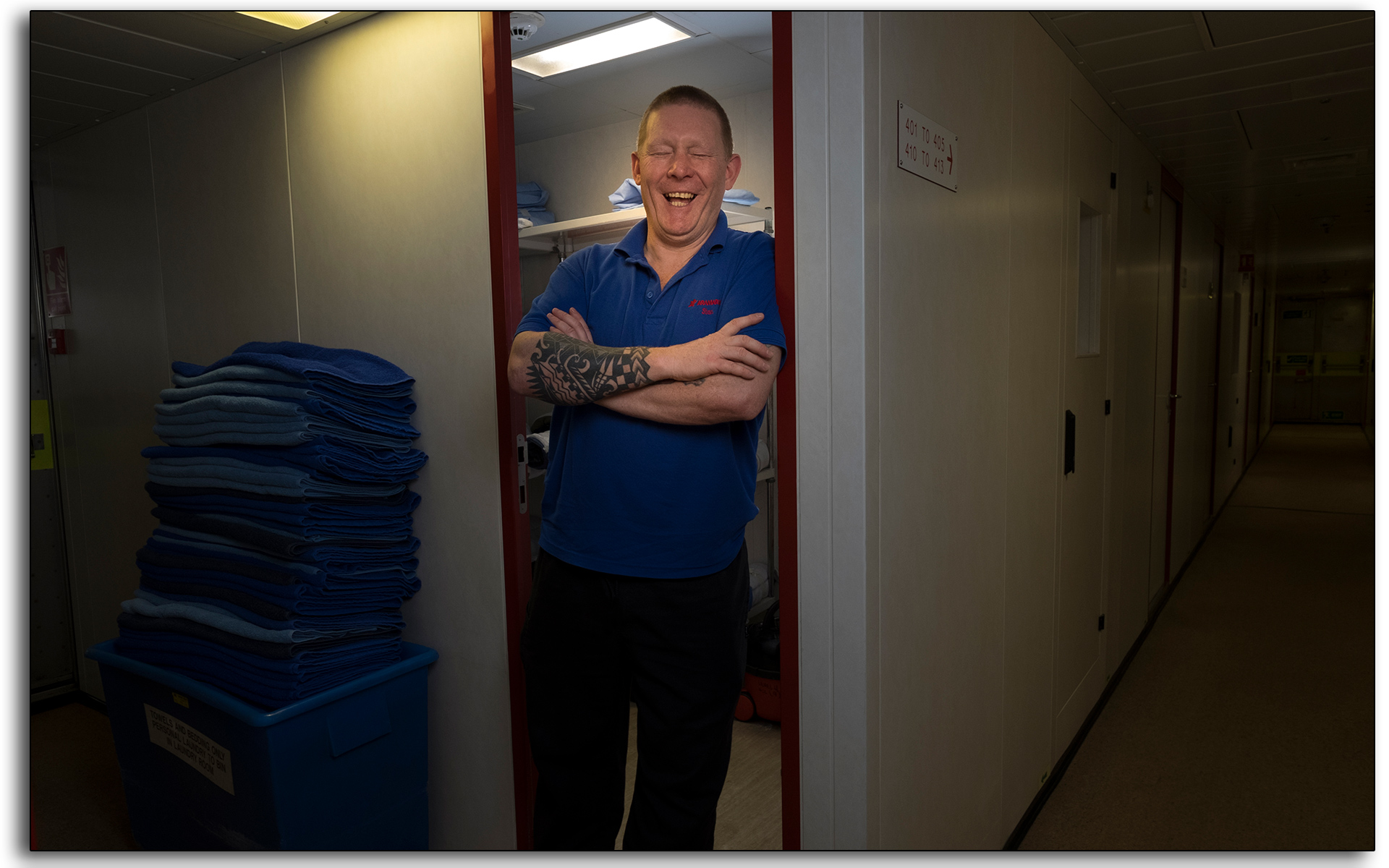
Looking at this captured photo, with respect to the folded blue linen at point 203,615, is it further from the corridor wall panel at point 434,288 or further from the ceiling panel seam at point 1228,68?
the ceiling panel seam at point 1228,68

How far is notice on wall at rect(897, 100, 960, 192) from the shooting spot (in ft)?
4.69

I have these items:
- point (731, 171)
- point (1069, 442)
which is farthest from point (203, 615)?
point (1069, 442)

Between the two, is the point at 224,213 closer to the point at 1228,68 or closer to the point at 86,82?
the point at 86,82

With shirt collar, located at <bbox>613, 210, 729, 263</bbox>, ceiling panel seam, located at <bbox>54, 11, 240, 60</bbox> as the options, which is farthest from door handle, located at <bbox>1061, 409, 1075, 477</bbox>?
ceiling panel seam, located at <bbox>54, 11, 240, 60</bbox>

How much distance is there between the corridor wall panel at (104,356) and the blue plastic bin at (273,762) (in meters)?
0.92

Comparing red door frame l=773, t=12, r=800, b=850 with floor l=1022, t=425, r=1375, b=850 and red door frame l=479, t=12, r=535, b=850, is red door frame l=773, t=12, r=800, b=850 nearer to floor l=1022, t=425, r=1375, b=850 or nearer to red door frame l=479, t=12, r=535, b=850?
red door frame l=479, t=12, r=535, b=850

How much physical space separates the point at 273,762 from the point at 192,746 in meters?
0.34

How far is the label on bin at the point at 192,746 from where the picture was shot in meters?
1.75

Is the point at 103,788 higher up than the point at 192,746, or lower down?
lower down

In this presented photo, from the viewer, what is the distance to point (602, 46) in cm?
256

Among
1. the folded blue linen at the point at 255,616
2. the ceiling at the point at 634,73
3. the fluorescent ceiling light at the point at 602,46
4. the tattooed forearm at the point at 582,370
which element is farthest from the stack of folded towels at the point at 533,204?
the tattooed forearm at the point at 582,370

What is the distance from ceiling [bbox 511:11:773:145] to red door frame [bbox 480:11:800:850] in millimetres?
474

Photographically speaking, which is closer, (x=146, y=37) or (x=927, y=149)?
(x=927, y=149)

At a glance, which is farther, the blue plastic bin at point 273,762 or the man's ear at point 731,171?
the blue plastic bin at point 273,762
